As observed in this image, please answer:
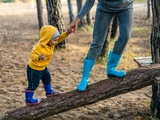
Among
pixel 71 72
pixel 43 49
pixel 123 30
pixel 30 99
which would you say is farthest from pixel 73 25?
pixel 71 72

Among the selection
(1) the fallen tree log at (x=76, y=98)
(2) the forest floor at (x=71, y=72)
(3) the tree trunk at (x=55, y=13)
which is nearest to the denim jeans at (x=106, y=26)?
(1) the fallen tree log at (x=76, y=98)

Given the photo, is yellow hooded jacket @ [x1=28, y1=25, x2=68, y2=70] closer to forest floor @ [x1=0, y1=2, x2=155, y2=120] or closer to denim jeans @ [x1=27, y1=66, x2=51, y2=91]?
denim jeans @ [x1=27, y1=66, x2=51, y2=91]

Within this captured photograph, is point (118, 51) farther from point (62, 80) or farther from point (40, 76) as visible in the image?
point (62, 80)

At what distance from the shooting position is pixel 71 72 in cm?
833

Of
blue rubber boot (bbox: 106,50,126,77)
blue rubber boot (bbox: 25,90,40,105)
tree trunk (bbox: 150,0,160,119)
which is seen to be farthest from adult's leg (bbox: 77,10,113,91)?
tree trunk (bbox: 150,0,160,119)

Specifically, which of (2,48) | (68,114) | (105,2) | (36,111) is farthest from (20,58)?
(105,2)

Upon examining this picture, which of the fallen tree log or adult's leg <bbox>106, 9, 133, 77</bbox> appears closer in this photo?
adult's leg <bbox>106, 9, 133, 77</bbox>

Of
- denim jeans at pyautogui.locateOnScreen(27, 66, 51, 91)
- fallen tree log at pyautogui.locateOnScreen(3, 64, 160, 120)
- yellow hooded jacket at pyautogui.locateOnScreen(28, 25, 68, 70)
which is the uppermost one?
yellow hooded jacket at pyautogui.locateOnScreen(28, 25, 68, 70)

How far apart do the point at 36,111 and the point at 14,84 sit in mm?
2864

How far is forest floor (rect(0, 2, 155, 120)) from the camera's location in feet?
17.5

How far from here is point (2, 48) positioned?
10.9 meters

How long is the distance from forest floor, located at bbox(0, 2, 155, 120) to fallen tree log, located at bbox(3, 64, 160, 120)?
2.40 ft

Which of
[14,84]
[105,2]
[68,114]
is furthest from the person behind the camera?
[14,84]

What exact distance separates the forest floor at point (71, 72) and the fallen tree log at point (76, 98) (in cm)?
73
